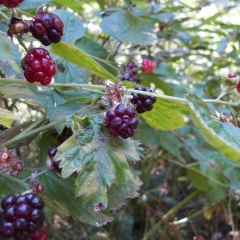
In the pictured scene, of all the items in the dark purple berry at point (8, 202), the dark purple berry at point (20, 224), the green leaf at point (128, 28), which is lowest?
the green leaf at point (128, 28)

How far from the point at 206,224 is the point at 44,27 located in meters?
2.10

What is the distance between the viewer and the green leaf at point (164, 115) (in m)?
1.09

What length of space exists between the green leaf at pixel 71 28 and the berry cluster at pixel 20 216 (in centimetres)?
93

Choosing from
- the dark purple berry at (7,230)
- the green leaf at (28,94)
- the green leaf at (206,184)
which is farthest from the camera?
the green leaf at (206,184)

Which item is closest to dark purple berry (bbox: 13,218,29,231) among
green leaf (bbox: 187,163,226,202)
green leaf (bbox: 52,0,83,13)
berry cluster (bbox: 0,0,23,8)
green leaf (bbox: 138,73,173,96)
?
berry cluster (bbox: 0,0,23,8)

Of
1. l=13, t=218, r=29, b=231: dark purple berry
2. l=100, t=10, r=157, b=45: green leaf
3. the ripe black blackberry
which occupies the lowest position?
l=100, t=10, r=157, b=45: green leaf

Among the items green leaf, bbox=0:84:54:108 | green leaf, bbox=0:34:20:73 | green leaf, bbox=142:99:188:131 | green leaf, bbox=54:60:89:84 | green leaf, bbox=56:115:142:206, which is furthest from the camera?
green leaf, bbox=54:60:89:84

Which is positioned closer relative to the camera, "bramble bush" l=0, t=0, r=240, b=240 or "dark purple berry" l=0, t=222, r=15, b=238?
"dark purple berry" l=0, t=222, r=15, b=238

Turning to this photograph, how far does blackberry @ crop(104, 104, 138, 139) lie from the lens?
753 mm

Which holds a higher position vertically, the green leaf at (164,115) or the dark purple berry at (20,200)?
the dark purple berry at (20,200)

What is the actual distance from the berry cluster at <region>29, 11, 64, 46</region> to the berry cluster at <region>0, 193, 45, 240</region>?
0.35 metres

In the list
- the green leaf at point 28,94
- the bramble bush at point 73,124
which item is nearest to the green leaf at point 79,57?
the bramble bush at point 73,124

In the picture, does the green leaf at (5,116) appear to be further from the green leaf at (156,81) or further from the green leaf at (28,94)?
the green leaf at (156,81)

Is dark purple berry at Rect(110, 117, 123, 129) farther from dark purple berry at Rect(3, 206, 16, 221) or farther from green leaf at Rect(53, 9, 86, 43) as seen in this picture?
green leaf at Rect(53, 9, 86, 43)
